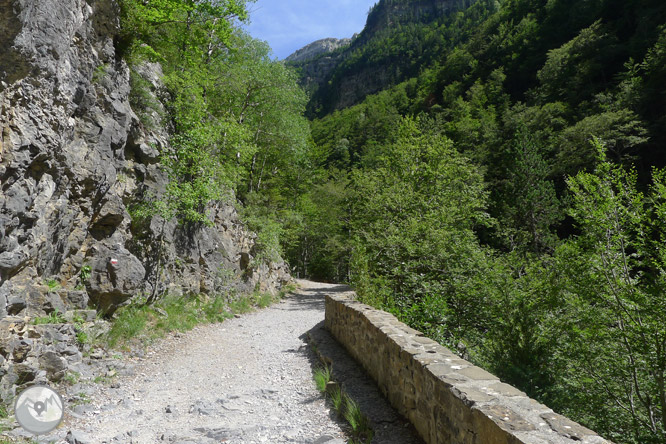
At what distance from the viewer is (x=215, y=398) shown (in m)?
5.05

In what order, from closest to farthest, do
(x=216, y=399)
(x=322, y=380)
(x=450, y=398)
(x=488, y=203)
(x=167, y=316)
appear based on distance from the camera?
(x=450, y=398) → (x=216, y=399) → (x=322, y=380) → (x=167, y=316) → (x=488, y=203)

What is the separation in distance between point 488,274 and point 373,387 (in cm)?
485

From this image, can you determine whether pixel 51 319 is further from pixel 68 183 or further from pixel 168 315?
pixel 168 315

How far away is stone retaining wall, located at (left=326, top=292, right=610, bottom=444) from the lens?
2.23m

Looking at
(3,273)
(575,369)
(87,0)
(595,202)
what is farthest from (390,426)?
(87,0)

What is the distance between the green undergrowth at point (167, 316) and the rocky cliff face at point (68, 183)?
39 centimetres

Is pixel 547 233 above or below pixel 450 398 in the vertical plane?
above

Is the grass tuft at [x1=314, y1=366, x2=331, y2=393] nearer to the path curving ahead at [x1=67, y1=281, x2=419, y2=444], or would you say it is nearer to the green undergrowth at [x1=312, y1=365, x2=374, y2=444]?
the green undergrowth at [x1=312, y1=365, x2=374, y2=444]

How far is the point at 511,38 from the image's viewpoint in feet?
200

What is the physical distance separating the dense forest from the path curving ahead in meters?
3.06

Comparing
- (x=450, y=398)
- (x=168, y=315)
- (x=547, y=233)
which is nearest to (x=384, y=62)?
(x=547, y=233)

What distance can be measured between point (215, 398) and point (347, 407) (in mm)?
1963

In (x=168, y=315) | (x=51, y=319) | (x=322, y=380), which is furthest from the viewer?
(x=168, y=315)

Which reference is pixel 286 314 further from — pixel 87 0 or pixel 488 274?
pixel 87 0
